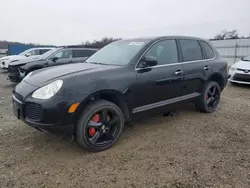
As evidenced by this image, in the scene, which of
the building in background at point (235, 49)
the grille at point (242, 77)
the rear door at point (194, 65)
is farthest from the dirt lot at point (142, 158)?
the building in background at point (235, 49)

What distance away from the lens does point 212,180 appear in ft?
8.24

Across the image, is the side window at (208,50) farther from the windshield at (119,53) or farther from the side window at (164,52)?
the windshield at (119,53)

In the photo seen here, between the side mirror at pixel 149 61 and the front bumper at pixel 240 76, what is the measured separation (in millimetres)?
5773

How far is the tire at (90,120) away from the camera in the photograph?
293 cm

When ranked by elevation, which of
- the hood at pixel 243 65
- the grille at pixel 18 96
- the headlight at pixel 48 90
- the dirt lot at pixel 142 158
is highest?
the hood at pixel 243 65

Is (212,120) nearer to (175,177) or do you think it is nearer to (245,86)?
(175,177)

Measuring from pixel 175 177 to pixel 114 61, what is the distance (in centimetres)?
207

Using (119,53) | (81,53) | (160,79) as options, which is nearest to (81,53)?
(81,53)

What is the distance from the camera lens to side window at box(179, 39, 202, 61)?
4.30 metres

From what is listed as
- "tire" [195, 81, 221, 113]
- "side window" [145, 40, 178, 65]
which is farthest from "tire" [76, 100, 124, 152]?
"tire" [195, 81, 221, 113]

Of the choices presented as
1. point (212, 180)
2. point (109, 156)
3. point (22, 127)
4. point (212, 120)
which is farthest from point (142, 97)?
point (22, 127)

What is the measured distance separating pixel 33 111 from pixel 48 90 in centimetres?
33

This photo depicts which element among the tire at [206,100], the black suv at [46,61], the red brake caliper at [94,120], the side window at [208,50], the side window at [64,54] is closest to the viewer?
the red brake caliper at [94,120]

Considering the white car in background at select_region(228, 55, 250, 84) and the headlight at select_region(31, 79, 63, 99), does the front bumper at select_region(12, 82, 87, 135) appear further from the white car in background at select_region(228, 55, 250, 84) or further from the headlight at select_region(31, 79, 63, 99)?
the white car in background at select_region(228, 55, 250, 84)
